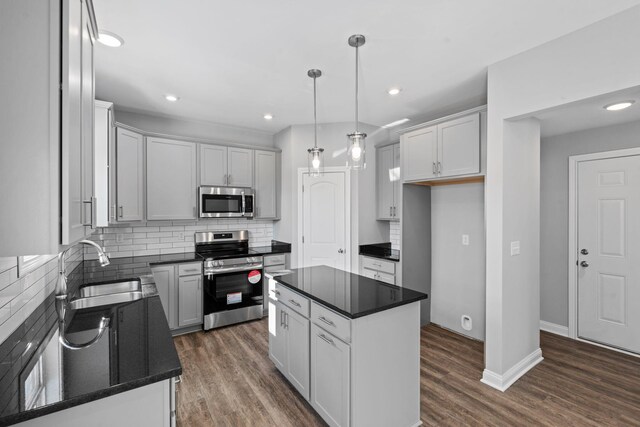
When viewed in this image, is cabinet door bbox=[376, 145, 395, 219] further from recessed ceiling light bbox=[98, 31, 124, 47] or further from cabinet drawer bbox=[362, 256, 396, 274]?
recessed ceiling light bbox=[98, 31, 124, 47]

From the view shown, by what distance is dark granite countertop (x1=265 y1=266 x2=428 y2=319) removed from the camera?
1844mm

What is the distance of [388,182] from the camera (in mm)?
4125

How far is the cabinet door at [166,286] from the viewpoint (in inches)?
136

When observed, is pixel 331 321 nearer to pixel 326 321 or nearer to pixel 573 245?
pixel 326 321

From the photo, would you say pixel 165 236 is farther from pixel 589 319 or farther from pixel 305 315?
pixel 589 319

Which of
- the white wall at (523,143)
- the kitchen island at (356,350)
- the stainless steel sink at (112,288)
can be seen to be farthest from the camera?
the stainless steel sink at (112,288)

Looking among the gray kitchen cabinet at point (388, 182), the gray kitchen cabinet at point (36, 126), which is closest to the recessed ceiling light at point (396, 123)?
the gray kitchen cabinet at point (388, 182)

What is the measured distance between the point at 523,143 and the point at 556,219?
5.14 feet

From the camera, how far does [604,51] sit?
1930 mm

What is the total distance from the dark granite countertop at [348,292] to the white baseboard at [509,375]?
3.95 feet

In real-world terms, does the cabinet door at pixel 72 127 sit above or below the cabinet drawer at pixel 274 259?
above

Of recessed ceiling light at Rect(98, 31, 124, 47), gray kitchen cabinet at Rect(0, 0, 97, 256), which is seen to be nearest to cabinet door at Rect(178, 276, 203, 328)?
recessed ceiling light at Rect(98, 31, 124, 47)

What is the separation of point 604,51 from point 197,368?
403cm

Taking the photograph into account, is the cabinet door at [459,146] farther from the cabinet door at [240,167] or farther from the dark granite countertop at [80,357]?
the dark granite countertop at [80,357]
